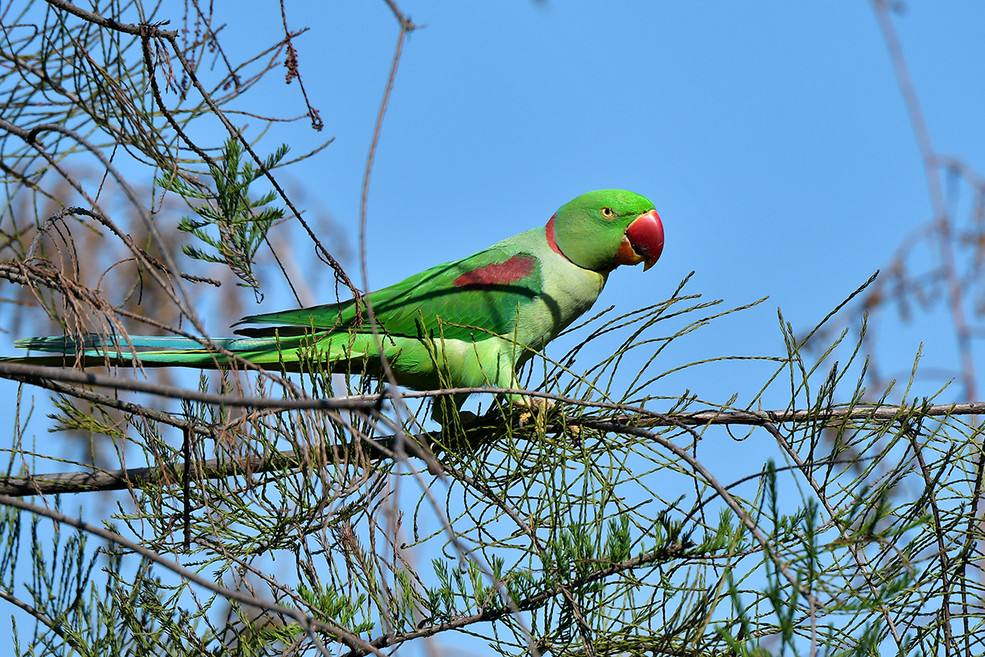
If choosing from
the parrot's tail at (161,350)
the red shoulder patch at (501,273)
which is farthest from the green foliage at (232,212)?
the red shoulder patch at (501,273)

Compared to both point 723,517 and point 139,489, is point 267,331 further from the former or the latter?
point 723,517

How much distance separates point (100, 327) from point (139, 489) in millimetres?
569

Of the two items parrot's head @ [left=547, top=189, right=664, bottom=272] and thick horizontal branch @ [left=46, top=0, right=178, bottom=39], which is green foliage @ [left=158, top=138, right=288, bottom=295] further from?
parrot's head @ [left=547, top=189, right=664, bottom=272]

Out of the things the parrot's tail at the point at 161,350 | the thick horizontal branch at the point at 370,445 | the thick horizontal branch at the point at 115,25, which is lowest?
the thick horizontal branch at the point at 370,445

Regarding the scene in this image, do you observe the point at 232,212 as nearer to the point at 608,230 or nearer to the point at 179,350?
the point at 179,350

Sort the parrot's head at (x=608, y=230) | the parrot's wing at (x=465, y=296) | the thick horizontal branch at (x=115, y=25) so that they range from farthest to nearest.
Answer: the parrot's head at (x=608, y=230), the parrot's wing at (x=465, y=296), the thick horizontal branch at (x=115, y=25)

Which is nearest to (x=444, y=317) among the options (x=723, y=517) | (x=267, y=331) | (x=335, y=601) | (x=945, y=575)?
(x=267, y=331)

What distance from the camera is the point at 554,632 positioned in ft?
6.82

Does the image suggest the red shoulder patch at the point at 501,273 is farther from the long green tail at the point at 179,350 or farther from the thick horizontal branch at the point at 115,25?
the thick horizontal branch at the point at 115,25

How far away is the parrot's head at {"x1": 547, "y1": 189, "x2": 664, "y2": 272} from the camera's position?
3523 millimetres

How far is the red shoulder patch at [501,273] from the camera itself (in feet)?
11.0

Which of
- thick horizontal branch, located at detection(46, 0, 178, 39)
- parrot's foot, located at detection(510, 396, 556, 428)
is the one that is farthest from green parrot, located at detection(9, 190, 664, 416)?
thick horizontal branch, located at detection(46, 0, 178, 39)

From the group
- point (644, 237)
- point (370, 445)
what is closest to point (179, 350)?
point (370, 445)

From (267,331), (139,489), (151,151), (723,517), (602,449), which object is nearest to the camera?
(723,517)
